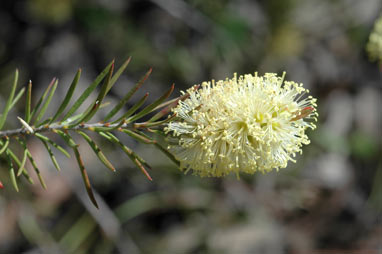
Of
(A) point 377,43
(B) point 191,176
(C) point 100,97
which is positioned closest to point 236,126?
(C) point 100,97

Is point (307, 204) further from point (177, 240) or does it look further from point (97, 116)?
point (97, 116)

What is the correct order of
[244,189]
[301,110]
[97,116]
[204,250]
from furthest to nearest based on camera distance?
1. [244,189]
2. [204,250]
3. [97,116]
4. [301,110]

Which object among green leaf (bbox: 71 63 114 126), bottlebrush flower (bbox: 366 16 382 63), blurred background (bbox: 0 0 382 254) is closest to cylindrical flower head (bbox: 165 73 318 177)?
green leaf (bbox: 71 63 114 126)

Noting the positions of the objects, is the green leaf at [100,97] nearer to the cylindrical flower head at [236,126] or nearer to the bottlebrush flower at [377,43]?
the cylindrical flower head at [236,126]

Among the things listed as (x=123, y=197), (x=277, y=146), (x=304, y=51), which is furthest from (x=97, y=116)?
(x=304, y=51)

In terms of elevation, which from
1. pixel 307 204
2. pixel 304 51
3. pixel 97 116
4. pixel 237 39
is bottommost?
pixel 307 204

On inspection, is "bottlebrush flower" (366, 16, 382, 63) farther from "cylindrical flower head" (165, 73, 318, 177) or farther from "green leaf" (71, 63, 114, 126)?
"green leaf" (71, 63, 114, 126)
